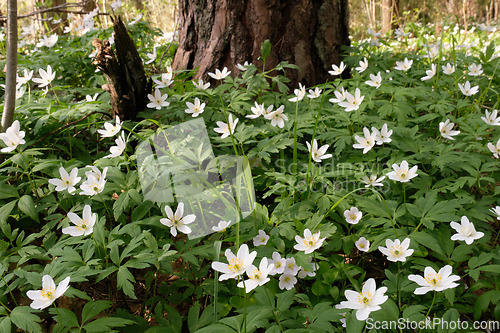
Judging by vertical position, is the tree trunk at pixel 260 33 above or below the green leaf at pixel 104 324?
above

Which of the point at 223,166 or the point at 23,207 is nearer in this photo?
the point at 23,207

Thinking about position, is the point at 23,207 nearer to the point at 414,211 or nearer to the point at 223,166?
the point at 223,166

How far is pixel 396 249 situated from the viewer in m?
1.53

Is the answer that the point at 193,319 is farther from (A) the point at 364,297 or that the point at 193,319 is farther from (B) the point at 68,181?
(B) the point at 68,181

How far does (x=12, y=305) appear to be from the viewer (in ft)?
5.54

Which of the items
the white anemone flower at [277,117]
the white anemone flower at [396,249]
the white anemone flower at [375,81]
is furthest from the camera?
the white anemone flower at [375,81]

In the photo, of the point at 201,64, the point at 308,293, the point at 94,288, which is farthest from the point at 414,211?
the point at 201,64

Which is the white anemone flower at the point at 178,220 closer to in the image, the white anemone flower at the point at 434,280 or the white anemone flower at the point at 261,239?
the white anemone flower at the point at 261,239

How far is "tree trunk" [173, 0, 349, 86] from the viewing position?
295 cm

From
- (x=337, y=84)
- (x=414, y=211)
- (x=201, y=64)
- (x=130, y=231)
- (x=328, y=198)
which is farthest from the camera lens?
(x=201, y=64)

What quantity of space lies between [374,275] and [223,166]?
98cm

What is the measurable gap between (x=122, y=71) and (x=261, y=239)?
1.51 metres

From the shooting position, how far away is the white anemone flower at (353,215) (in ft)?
5.67

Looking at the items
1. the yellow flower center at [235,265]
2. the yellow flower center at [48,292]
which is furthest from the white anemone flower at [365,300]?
the yellow flower center at [48,292]
